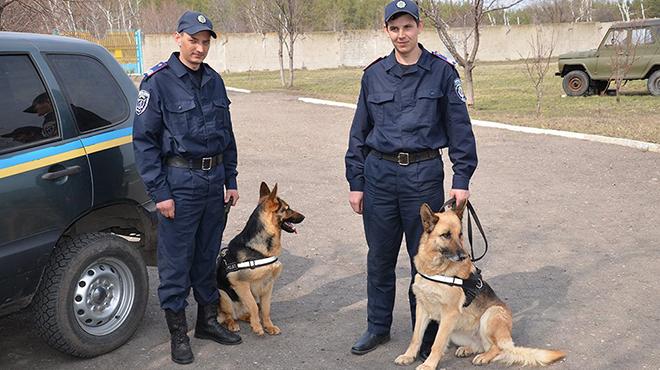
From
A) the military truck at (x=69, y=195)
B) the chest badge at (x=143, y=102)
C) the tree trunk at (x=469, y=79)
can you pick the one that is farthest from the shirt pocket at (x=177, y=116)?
the tree trunk at (x=469, y=79)

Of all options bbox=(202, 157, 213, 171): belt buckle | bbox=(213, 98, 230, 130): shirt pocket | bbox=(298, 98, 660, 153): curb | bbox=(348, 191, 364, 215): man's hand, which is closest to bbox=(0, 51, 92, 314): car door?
bbox=(202, 157, 213, 171): belt buckle

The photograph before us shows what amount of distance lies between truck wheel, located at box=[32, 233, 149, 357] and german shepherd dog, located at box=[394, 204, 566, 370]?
5.66 ft

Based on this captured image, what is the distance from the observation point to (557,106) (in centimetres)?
1678

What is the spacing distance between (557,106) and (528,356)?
1413cm

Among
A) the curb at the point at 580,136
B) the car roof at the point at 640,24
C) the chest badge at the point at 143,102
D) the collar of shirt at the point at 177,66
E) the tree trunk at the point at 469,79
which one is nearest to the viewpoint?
the chest badge at the point at 143,102

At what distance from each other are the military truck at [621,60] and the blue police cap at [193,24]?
1592 centimetres

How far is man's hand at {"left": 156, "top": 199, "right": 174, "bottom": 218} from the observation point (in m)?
3.74

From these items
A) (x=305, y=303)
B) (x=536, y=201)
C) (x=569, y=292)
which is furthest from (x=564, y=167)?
(x=305, y=303)

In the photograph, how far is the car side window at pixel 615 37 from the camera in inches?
730

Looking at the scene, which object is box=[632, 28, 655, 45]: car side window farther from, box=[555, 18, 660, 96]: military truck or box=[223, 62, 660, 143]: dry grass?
box=[223, 62, 660, 143]: dry grass

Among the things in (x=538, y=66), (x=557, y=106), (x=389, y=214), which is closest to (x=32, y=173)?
(x=389, y=214)

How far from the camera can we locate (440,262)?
3734 mm

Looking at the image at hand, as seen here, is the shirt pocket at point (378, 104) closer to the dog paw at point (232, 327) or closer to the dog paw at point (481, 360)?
the dog paw at point (481, 360)

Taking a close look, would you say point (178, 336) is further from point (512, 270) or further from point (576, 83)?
point (576, 83)
